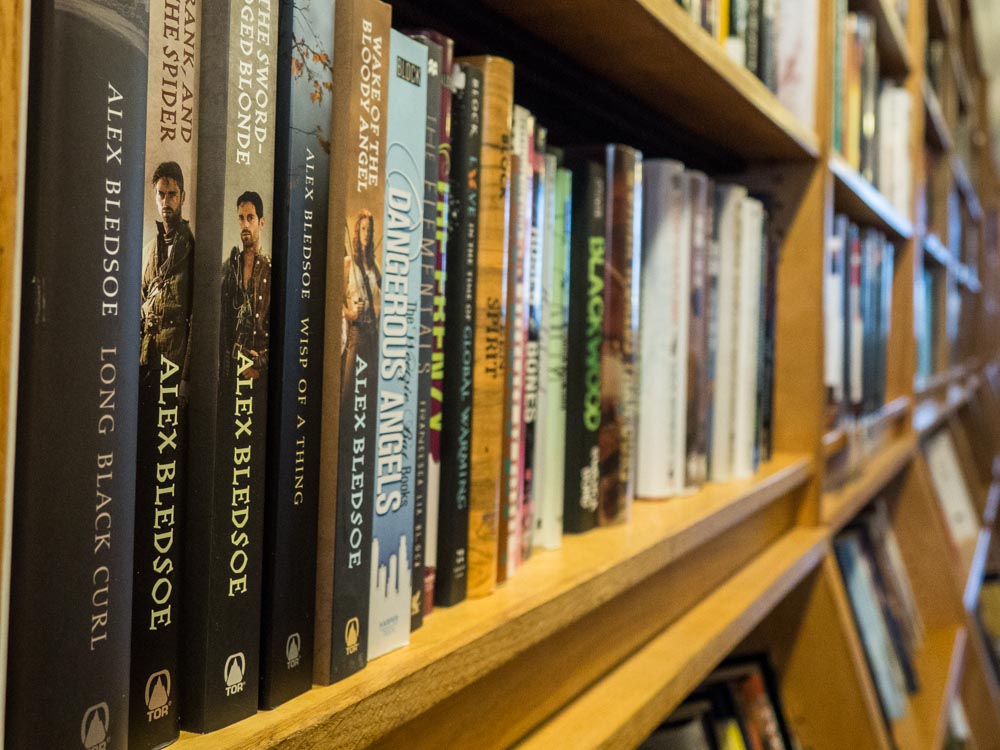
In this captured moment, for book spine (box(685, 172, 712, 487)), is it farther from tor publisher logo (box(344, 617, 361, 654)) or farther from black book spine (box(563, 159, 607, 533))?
tor publisher logo (box(344, 617, 361, 654))

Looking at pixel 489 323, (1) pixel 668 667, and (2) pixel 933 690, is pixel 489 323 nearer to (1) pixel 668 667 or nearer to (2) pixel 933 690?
(1) pixel 668 667

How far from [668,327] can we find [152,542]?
1.97 feet

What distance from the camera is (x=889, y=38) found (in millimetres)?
1694

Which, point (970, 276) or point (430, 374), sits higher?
point (970, 276)

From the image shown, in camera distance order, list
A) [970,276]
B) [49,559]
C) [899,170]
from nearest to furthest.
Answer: [49,559]
[899,170]
[970,276]

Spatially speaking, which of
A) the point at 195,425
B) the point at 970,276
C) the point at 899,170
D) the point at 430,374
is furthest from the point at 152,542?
the point at 970,276

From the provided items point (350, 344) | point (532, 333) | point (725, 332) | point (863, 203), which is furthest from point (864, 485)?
point (350, 344)

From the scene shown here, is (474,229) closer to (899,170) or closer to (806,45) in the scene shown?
(806,45)

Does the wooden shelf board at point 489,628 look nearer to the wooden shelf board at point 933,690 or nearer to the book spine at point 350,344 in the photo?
the book spine at point 350,344

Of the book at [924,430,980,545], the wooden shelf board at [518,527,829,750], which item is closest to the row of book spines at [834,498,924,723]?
the wooden shelf board at [518,527,829,750]

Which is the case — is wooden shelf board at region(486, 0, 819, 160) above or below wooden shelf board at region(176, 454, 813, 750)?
above

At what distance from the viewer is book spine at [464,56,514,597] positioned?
1.73 ft

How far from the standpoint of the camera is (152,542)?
0.33 metres

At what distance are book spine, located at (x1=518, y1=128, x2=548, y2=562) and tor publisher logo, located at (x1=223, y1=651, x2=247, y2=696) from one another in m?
0.27
